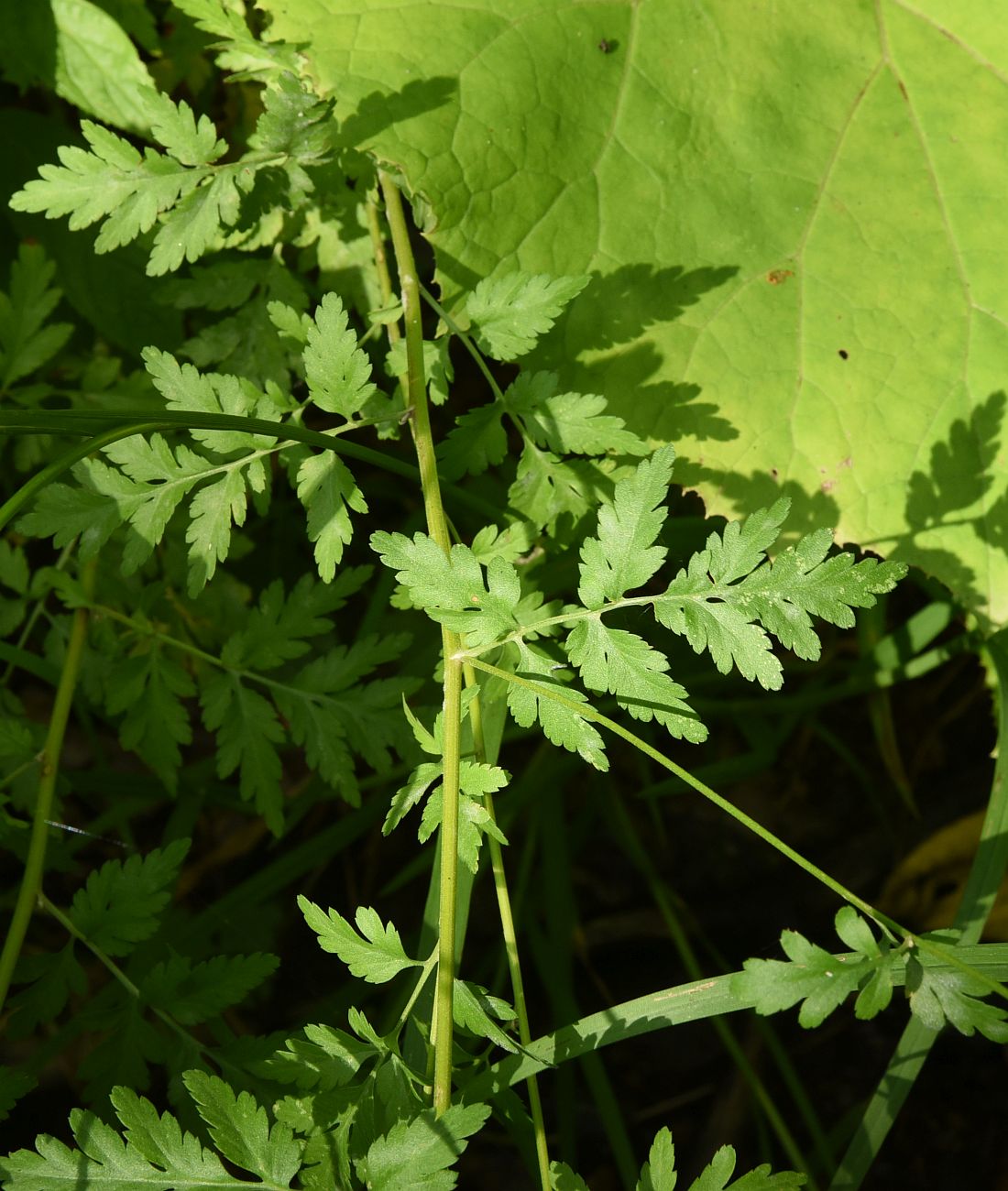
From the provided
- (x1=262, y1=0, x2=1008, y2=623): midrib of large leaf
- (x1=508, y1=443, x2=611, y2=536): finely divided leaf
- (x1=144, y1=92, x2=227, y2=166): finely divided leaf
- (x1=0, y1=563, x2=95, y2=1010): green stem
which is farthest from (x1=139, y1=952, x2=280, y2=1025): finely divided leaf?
(x1=144, y1=92, x2=227, y2=166): finely divided leaf

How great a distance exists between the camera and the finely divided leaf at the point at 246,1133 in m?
1.29

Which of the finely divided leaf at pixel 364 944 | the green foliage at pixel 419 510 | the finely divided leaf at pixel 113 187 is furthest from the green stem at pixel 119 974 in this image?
the finely divided leaf at pixel 113 187

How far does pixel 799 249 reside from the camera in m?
1.92

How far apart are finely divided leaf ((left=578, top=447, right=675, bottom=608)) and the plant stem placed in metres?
0.23

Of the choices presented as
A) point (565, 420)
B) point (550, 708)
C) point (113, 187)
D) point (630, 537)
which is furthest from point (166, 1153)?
point (113, 187)

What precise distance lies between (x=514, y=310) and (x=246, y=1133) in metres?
1.23

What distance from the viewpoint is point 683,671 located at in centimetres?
249

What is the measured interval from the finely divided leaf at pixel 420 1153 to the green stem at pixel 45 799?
682 millimetres

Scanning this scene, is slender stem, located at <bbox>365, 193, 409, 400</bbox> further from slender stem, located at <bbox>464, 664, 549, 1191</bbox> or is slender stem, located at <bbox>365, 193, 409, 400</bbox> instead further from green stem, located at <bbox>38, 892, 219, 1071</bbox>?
green stem, located at <bbox>38, 892, 219, 1071</bbox>

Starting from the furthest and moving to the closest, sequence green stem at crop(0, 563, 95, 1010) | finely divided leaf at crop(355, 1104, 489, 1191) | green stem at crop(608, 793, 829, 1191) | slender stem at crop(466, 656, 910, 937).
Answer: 1. green stem at crop(608, 793, 829, 1191)
2. green stem at crop(0, 563, 95, 1010)
3. slender stem at crop(466, 656, 910, 937)
4. finely divided leaf at crop(355, 1104, 489, 1191)

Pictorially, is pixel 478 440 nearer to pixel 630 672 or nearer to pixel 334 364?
pixel 334 364

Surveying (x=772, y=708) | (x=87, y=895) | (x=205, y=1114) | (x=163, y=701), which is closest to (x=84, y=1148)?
(x=205, y=1114)

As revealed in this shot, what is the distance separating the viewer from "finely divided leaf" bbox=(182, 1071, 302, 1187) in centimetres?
129

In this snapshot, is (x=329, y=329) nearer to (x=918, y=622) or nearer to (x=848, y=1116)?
(x=918, y=622)
